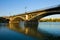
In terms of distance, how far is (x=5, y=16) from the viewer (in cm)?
10581

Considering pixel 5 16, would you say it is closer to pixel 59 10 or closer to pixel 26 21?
pixel 26 21

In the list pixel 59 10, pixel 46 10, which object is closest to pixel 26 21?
pixel 46 10

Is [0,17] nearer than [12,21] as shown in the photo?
No

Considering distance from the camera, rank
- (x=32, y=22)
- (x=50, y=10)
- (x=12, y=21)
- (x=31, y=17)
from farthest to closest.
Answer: (x=12, y=21)
(x=32, y=22)
(x=31, y=17)
(x=50, y=10)

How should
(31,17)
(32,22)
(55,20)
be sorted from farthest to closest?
(55,20) < (32,22) < (31,17)

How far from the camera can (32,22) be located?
78000 mm

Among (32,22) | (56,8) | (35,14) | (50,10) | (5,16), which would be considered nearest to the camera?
(56,8)

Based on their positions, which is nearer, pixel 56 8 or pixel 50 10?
pixel 56 8

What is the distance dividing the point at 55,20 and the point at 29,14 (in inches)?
4480

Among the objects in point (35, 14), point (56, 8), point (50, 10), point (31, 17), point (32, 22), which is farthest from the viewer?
point (32, 22)

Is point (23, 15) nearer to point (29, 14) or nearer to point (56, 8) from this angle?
point (29, 14)

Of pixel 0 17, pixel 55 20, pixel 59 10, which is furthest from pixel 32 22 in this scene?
pixel 55 20

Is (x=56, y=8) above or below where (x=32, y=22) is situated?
above

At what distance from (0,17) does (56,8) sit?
68833mm
